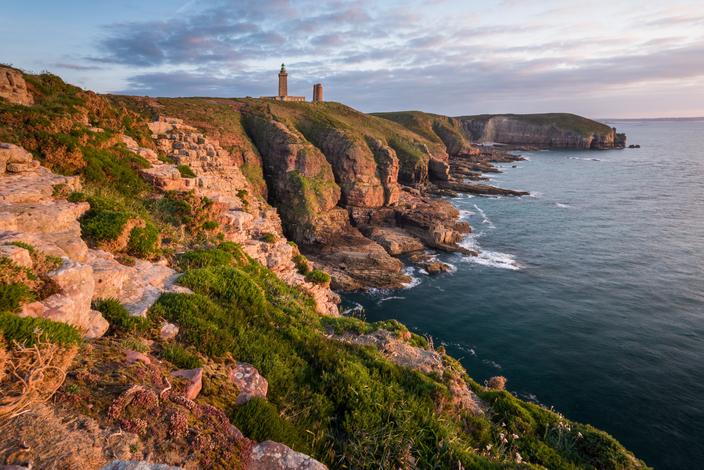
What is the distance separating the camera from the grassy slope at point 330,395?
718 cm

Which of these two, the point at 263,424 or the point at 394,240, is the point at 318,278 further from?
the point at 394,240

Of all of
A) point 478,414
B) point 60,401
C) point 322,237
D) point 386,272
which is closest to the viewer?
point 60,401

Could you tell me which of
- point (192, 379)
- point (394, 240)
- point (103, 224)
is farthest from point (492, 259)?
point (192, 379)

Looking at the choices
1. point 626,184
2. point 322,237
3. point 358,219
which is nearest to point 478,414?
point 322,237

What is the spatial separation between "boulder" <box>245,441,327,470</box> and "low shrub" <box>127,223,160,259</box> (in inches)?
336

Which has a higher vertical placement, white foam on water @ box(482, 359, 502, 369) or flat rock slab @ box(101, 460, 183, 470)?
flat rock slab @ box(101, 460, 183, 470)

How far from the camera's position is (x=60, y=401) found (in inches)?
201

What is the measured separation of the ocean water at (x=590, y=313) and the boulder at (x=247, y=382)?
87.9 feet

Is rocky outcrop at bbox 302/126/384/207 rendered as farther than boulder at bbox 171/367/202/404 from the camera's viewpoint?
Yes

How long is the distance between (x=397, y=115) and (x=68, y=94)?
186096 millimetres

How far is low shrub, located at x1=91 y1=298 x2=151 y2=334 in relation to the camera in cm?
794

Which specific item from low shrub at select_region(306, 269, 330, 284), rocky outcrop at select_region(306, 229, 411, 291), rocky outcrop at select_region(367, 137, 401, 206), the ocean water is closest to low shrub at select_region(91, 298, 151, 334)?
low shrub at select_region(306, 269, 330, 284)

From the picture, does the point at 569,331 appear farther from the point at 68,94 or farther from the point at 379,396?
the point at 68,94

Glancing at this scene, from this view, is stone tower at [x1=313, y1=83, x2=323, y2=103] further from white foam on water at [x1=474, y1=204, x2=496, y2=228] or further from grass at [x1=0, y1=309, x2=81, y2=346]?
grass at [x1=0, y1=309, x2=81, y2=346]
